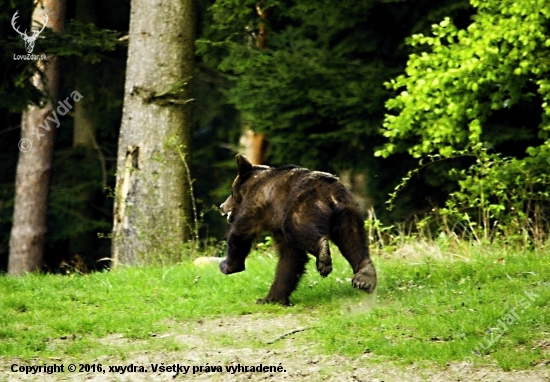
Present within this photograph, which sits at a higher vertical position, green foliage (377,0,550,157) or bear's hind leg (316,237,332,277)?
green foliage (377,0,550,157)

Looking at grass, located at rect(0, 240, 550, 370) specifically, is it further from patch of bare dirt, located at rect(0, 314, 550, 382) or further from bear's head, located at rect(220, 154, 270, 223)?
bear's head, located at rect(220, 154, 270, 223)

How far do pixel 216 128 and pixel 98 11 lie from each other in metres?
5.28

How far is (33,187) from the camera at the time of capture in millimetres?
19219

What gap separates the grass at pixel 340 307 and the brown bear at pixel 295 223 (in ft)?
1.25

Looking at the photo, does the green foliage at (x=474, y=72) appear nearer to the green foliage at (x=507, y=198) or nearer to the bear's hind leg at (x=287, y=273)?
the green foliage at (x=507, y=198)

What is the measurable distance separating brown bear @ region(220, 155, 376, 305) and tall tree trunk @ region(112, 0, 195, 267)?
3.27 metres

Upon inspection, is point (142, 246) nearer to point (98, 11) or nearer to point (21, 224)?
point (21, 224)

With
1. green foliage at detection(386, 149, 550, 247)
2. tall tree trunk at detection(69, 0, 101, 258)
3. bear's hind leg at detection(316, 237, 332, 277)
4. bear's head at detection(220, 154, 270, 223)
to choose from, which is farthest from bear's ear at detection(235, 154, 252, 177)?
tall tree trunk at detection(69, 0, 101, 258)

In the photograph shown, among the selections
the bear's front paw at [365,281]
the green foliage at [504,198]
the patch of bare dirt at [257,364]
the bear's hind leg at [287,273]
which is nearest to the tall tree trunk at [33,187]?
the green foliage at [504,198]

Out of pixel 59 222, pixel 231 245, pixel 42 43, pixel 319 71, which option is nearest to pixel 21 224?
pixel 59 222

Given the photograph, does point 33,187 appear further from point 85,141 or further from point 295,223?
point 295,223

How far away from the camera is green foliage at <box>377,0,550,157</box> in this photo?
513 inches

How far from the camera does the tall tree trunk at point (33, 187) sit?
62.4 feet


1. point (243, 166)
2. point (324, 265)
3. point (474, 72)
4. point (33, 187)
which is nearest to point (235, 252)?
point (243, 166)
